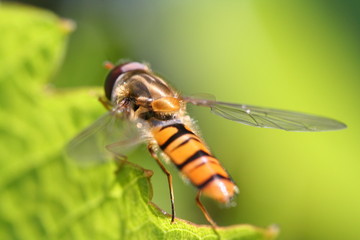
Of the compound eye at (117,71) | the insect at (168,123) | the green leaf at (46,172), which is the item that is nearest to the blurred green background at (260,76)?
the compound eye at (117,71)

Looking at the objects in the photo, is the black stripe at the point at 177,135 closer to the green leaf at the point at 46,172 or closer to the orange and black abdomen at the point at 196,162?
the orange and black abdomen at the point at 196,162

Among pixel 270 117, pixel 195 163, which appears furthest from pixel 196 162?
pixel 270 117

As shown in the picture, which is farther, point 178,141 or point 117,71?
point 117,71

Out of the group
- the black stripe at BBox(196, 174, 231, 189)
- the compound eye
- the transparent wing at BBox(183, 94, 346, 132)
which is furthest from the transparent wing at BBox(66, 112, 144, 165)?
the transparent wing at BBox(183, 94, 346, 132)

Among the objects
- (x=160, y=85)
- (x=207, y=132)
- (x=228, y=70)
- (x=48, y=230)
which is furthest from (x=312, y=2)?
(x=48, y=230)

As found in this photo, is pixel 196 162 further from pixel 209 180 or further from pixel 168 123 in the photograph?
pixel 168 123
